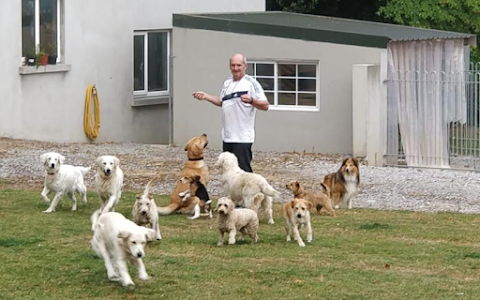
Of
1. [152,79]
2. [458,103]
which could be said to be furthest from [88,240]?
[152,79]

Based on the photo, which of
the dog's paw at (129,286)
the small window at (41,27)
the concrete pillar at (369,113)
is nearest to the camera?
the dog's paw at (129,286)

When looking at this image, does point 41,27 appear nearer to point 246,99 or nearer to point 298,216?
point 246,99

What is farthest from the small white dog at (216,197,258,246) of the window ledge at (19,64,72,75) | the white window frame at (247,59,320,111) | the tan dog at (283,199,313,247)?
the window ledge at (19,64,72,75)

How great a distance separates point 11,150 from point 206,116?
18.2 ft

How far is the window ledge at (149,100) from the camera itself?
27281 millimetres

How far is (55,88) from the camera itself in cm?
2458

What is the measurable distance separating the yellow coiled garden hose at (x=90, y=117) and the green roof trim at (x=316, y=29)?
2487 millimetres

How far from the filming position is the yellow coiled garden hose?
25.5 m

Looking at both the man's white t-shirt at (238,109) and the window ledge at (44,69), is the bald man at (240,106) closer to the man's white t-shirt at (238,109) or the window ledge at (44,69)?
the man's white t-shirt at (238,109)

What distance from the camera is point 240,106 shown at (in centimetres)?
1384

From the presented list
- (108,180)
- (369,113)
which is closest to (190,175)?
(108,180)

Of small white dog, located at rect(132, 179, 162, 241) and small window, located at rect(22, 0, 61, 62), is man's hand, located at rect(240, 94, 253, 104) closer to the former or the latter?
small white dog, located at rect(132, 179, 162, 241)

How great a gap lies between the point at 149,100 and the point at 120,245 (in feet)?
61.2

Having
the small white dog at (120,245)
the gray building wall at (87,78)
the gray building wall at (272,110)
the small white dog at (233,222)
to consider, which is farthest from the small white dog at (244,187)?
the gray building wall at (87,78)
